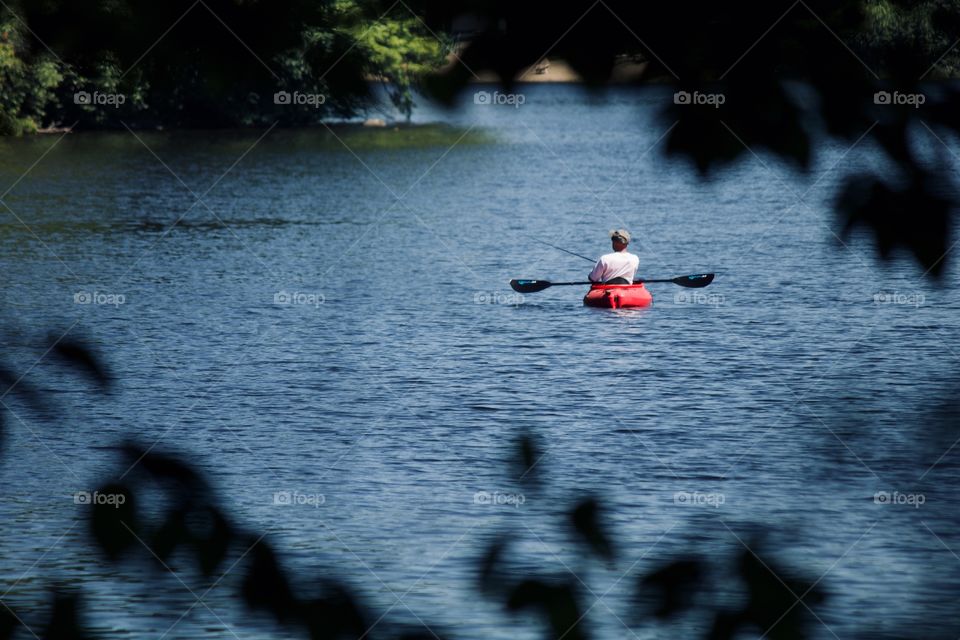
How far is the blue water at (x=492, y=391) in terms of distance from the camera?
3.74 m

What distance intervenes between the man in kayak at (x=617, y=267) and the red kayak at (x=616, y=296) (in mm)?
143

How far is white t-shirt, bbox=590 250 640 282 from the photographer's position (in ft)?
87.8

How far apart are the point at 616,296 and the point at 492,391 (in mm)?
7368

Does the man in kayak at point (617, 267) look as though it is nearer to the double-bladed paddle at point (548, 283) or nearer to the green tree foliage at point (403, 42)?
the double-bladed paddle at point (548, 283)

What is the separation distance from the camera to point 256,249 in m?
37.7

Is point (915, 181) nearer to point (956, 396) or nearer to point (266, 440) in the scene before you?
point (956, 396)

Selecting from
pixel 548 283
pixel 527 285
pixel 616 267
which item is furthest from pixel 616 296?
pixel 527 285

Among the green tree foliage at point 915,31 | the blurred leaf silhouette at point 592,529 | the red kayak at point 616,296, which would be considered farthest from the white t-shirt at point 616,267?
the green tree foliage at point 915,31

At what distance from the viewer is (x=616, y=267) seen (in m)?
27.0

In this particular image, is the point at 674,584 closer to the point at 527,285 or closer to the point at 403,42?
the point at 403,42

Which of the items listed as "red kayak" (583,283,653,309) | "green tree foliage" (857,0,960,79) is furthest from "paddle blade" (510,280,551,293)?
"green tree foliage" (857,0,960,79)

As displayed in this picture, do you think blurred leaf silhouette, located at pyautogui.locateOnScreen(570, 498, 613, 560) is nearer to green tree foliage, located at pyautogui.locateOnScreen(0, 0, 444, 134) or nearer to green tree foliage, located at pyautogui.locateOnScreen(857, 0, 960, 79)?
green tree foliage, located at pyautogui.locateOnScreen(0, 0, 444, 134)

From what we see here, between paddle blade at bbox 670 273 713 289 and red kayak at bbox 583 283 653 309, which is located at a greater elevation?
paddle blade at bbox 670 273 713 289

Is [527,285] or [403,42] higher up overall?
[527,285]
